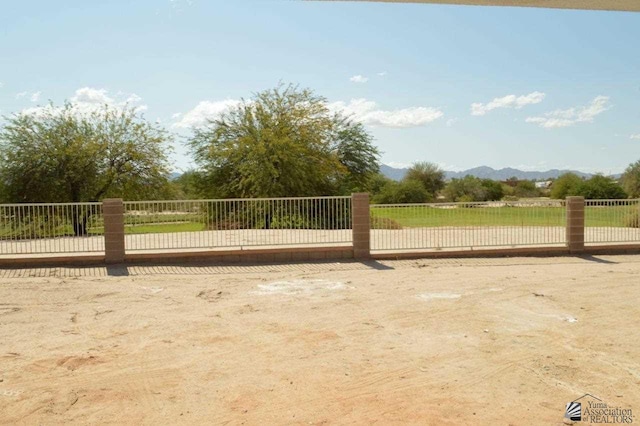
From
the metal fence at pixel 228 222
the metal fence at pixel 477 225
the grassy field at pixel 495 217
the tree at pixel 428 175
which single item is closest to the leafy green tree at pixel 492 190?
the tree at pixel 428 175

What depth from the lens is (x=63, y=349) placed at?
7.07 m

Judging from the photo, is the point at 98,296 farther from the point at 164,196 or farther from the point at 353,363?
the point at 164,196

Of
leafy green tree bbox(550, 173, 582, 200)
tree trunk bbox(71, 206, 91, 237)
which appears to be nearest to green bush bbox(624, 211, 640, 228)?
tree trunk bbox(71, 206, 91, 237)

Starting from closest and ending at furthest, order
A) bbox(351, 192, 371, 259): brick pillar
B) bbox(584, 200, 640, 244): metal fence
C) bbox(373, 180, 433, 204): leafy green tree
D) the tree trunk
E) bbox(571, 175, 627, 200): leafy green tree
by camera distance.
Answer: bbox(351, 192, 371, 259): brick pillar
the tree trunk
bbox(584, 200, 640, 244): metal fence
bbox(571, 175, 627, 200): leafy green tree
bbox(373, 180, 433, 204): leafy green tree

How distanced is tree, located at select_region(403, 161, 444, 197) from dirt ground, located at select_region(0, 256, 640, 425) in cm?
7086

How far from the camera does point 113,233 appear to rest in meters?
13.8

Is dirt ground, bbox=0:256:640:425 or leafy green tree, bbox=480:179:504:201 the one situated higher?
leafy green tree, bbox=480:179:504:201

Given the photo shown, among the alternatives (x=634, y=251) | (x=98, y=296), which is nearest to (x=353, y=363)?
(x=98, y=296)

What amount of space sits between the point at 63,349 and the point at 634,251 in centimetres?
1465

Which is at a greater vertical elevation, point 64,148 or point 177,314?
point 64,148

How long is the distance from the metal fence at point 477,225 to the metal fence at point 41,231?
756cm

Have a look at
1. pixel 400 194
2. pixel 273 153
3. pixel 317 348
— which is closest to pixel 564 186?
pixel 400 194

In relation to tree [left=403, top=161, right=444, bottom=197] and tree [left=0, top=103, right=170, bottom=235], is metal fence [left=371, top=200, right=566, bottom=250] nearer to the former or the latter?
tree [left=0, top=103, right=170, bottom=235]

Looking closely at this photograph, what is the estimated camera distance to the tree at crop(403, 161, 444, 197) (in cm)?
8231
